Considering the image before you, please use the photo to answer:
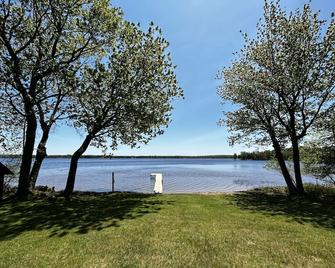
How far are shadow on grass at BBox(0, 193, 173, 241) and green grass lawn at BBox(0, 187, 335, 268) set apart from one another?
0.12 ft

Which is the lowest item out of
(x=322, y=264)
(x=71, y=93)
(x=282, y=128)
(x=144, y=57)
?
(x=322, y=264)

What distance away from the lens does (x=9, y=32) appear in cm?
1662

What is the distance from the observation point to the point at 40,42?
1747cm

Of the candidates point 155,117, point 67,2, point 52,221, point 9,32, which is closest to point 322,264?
point 52,221

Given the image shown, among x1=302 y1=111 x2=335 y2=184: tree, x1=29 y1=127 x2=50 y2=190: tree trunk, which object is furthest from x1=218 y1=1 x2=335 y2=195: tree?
x1=29 y1=127 x2=50 y2=190: tree trunk

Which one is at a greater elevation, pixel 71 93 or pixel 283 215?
pixel 71 93

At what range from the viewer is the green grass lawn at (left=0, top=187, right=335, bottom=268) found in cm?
796

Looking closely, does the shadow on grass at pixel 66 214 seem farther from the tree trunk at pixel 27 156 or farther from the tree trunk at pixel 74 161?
the tree trunk at pixel 74 161

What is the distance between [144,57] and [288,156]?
1592cm

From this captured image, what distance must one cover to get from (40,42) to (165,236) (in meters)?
12.9

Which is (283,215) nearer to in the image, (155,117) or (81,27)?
(155,117)

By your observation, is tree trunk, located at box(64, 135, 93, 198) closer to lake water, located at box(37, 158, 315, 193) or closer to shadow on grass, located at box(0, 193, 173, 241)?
shadow on grass, located at box(0, 193, 173, 241)

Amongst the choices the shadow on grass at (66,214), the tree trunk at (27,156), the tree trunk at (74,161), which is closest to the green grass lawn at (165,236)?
the shadow on grass at (66,214)

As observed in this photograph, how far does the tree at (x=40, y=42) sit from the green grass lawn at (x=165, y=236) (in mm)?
5822
